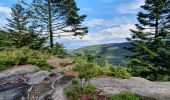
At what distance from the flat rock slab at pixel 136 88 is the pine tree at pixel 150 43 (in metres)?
21.6

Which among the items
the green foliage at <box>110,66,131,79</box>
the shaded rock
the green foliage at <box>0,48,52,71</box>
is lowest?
the shaded rock

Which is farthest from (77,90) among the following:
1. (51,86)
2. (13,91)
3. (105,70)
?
(105,70)

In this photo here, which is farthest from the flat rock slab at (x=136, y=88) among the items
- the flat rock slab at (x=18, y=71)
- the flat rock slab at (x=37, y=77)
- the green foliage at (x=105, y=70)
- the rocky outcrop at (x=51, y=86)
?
the flat rock slab at (x=18, y=71)

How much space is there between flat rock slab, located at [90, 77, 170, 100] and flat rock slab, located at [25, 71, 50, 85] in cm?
274

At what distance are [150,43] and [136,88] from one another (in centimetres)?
2536

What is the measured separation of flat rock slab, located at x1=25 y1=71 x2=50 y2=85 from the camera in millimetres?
14667

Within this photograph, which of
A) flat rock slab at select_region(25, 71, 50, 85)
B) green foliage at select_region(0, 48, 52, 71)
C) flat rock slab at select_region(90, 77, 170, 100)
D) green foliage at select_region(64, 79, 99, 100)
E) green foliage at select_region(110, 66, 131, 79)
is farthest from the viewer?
green foliage at select_region(0, 48, 52, 71)

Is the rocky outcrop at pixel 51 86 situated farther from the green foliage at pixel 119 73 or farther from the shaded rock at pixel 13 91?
the green foliage at pixel 119 73

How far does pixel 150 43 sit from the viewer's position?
37.1m

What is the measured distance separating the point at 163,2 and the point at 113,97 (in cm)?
2806

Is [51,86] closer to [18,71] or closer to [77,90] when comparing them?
[77,90]

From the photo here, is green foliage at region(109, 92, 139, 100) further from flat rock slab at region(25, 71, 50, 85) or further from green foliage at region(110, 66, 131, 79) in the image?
flat rock slab at region(25, 71, 50, 85)

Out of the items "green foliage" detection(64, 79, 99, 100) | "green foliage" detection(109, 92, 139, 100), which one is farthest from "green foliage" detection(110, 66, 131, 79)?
"green foliage" detection(109, 92, 139, 100)

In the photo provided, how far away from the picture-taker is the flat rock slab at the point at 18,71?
1571 cm
